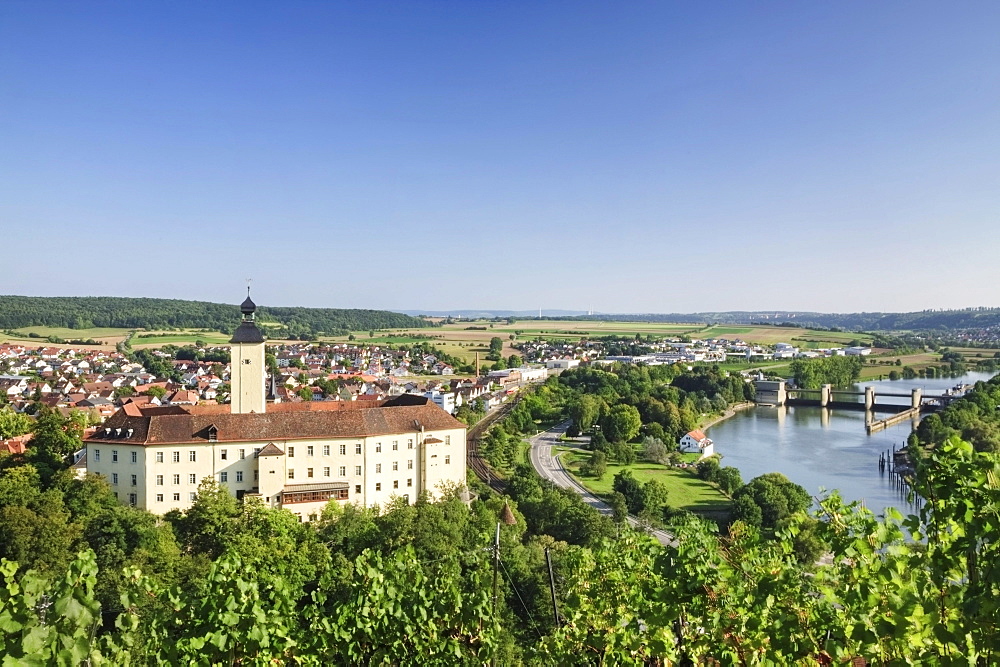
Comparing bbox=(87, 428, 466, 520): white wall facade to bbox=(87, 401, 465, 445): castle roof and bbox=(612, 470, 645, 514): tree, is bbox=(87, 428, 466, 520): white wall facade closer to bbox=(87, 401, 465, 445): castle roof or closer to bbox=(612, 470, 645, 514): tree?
bbox=(87, 401, 465, 445): castle roof

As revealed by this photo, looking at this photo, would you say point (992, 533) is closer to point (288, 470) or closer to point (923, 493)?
point (923, 493)

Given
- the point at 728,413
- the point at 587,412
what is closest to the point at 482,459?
the point at 587,412

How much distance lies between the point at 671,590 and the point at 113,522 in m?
11.7

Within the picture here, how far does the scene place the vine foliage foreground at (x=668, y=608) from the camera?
260 centimetres

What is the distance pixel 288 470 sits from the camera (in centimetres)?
1552

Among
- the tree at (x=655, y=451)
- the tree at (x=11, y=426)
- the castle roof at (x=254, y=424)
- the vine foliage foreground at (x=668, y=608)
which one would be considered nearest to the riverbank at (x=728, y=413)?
the tree at (x=655, y=451)

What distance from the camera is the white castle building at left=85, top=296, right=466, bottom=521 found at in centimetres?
1484

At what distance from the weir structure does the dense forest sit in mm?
57594

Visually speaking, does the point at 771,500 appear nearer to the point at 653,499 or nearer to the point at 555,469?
the point at 653,499

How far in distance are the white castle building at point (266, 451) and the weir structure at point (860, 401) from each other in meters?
29.1

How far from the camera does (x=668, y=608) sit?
149 inches

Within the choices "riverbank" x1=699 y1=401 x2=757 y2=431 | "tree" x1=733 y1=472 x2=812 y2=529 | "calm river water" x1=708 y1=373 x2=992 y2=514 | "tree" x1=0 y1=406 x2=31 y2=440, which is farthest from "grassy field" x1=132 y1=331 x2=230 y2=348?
"tree" x1=733 y1=472 x2=812 y2=529

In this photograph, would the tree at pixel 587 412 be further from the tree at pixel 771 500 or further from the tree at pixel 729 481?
the tree at pixel 771 500

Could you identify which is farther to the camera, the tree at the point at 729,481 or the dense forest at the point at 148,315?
the dense forest at the point at 148,315
